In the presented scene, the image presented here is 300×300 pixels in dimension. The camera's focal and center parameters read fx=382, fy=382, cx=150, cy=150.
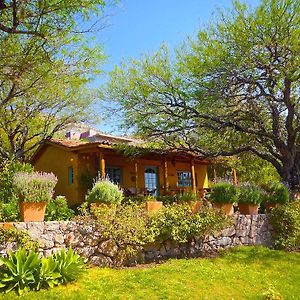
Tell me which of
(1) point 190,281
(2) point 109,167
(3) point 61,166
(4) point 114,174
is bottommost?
(1) point 190,281

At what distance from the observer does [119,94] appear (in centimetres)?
1758

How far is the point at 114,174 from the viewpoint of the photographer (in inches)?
795

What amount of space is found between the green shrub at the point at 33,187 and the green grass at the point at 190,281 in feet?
6.52

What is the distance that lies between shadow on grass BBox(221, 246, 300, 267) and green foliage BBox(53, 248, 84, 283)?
4.85 metres

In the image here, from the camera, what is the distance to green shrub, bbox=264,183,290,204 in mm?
13805

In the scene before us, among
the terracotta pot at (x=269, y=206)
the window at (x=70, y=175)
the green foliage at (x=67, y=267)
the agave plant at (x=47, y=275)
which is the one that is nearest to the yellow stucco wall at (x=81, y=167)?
the window at (x=70, y=175)

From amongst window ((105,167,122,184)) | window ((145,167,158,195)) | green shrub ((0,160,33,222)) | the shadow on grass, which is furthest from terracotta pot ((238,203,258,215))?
window ((145,167,158,195))

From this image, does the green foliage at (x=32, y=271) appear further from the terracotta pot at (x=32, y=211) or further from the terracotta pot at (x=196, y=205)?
the terracotta pot at (x=196, y=205)

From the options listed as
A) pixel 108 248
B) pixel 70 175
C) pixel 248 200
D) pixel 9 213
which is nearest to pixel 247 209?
pixel 248 200

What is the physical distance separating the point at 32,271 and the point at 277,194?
9.57 m

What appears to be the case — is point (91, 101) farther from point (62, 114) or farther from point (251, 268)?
point (251, 268)

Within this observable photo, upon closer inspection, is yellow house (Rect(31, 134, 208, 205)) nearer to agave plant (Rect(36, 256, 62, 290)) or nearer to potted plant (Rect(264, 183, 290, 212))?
potted plant (Rect(264, 183, 290, 212))

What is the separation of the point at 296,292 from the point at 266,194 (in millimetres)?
5869

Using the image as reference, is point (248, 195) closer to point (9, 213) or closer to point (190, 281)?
point (190, 281)
